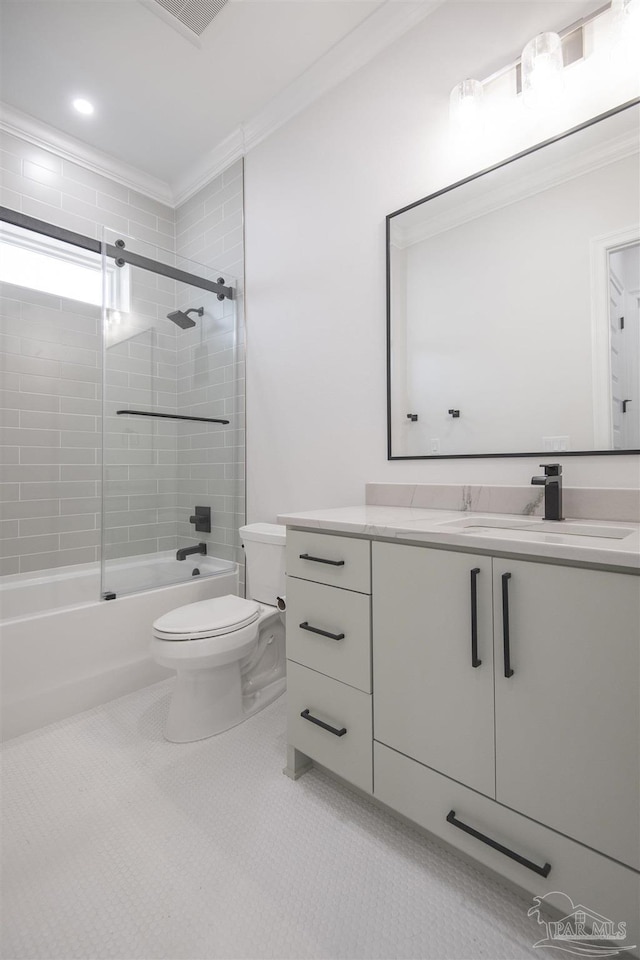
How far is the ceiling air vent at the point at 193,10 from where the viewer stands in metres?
1.71

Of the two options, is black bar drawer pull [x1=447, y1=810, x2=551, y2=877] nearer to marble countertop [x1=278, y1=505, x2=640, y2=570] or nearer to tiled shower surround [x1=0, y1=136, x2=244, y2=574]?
marble countertop [x1=278, y1=505, x2=640, y2=570]

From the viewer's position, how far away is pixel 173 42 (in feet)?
6.24

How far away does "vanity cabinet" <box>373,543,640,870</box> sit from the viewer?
80 centimetres

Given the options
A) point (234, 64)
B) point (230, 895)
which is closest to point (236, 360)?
point (234, 64)

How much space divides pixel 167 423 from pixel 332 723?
1.78m

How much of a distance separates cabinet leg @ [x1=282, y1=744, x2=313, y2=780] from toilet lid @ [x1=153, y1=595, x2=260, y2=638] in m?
0.46

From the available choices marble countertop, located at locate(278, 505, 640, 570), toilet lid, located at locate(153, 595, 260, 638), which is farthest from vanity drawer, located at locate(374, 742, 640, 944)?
toilet lid, located at locate(153, 595, 260, 638)

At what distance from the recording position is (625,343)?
123cm

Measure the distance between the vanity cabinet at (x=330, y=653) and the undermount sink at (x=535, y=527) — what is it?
0.94 feet

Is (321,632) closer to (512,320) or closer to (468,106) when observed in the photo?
(512,320)

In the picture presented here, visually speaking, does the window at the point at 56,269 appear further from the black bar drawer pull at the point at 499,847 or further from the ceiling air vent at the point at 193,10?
the black bar drawer pull at the point at 499,847

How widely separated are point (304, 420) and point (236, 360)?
0.70 meters

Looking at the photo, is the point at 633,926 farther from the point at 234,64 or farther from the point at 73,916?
the point at 234,64

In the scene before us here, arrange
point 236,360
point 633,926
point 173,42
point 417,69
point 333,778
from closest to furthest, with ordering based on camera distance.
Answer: point 633,926 → point 333,778 → point 417,69 → point 173,42 → point 236,360
